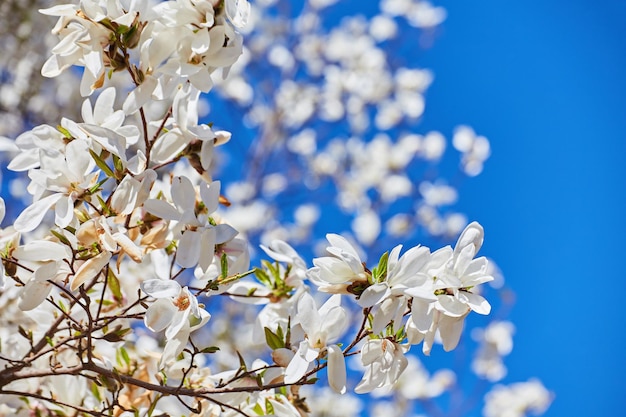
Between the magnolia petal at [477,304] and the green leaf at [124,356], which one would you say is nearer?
the magnolia petal at [477,304]

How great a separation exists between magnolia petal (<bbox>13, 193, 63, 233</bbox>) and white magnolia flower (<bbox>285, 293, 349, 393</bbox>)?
266 millimetres

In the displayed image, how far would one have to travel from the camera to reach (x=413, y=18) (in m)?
4.68

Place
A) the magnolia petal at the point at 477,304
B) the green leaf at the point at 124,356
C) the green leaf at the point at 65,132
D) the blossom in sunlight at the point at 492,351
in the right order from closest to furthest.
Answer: the magnolia petal at the point at 477,304 → the green leaf at the point at 65,132 → the green leaf at the point at 124,356 → the blossom in sunlight at the point at 492,351

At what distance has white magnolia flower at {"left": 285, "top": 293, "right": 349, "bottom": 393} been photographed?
628mm

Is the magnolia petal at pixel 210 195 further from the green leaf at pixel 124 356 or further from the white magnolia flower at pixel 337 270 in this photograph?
Answer: the green leaf at pixel 124 356

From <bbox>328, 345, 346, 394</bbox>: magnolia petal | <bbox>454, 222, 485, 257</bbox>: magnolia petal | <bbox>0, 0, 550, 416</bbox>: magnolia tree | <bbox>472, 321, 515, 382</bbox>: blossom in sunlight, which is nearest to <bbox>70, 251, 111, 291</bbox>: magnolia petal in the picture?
<bbox>0, 0, 550, 416</bbox>: magnolia tree

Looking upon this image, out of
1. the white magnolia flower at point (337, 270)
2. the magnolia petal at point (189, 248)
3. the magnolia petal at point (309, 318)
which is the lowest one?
the magnolia petal at point (309, 318)

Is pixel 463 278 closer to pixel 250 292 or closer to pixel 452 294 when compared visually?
pixel 452 294

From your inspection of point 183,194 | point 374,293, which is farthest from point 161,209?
point 374,293

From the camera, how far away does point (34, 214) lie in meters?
0.65

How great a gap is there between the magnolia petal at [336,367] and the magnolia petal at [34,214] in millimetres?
309

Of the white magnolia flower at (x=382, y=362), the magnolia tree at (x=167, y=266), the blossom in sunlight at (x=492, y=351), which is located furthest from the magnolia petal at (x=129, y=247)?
the blossom in sunlight at (x=492, y=351)

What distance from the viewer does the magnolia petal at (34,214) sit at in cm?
65

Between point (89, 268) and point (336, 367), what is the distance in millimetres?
257
